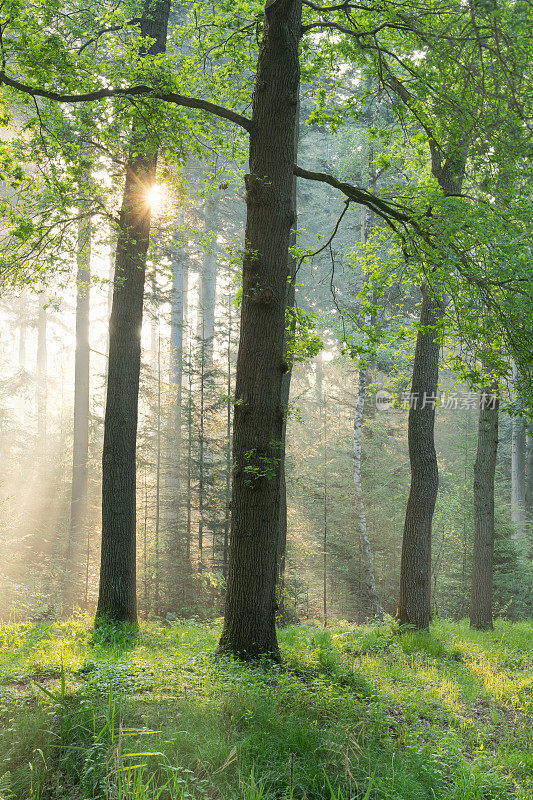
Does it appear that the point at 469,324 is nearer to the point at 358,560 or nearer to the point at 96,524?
the point at 358,560

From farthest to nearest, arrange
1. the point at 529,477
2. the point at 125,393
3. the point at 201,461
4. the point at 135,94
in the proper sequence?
the point at 529,477
the point at 201,461
the point at 125,393
the point at 135,94

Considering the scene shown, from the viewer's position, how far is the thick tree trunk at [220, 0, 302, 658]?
5523mm

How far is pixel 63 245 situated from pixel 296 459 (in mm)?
11419

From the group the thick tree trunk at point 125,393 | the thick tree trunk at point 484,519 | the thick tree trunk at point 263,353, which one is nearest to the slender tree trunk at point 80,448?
the thick tree trunk at point 125,393

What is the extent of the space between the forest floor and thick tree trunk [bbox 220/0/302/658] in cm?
55

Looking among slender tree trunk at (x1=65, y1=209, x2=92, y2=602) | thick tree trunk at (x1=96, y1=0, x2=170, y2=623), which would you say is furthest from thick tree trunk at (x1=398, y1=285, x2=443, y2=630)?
slender tree trunk at (x1=65, y1=209, x2=92, y2=602)

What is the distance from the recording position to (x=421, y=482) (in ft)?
28.9

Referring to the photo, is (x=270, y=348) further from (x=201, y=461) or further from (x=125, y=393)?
(x=201, y=461)

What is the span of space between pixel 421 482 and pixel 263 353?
4.31 metres

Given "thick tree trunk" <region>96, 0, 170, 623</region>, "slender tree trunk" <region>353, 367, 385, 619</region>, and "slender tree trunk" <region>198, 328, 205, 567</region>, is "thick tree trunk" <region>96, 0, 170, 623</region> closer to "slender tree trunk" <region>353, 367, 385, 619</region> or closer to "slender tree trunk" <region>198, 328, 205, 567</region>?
"slender tree trunk" <region>198, 328, 205, 567</region>

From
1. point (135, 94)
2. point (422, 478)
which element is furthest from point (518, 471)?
point (135, 94)

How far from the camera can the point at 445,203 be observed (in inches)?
229

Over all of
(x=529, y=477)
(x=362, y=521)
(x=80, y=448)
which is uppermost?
(x=80, y=448)

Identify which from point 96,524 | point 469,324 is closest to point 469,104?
point 469,324
